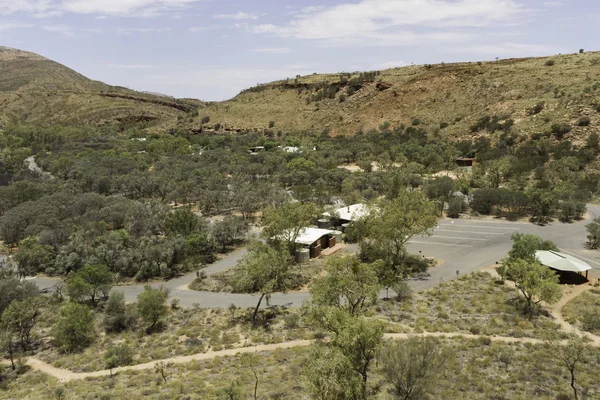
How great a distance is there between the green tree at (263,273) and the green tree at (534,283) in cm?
1251

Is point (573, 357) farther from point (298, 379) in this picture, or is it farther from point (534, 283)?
point (298, 379)

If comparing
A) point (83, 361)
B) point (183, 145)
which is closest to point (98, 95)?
point (183, 145)

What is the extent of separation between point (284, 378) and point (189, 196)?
111 feet

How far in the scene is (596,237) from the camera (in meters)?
31.0

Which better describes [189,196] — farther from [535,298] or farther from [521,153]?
[521,153]

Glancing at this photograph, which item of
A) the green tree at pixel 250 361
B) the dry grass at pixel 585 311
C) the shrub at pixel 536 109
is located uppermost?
the shrub at pixel 536 109

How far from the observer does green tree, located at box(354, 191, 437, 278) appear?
27938mm

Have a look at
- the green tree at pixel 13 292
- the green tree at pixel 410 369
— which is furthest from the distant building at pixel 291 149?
the green tree at pixel 410 369

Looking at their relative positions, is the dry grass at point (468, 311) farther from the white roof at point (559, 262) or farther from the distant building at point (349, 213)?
the distant building at point (349, 213)

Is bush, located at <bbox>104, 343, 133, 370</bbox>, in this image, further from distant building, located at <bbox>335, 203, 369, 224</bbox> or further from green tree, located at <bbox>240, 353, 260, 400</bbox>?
distant building, located at <bbox>335, 203, 369, 224</bbox>

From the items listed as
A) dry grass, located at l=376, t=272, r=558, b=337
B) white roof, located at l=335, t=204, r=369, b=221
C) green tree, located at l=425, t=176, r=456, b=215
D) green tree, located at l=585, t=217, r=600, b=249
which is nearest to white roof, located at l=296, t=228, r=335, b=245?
white roof, located at l=335, t=204, r=369, b=221

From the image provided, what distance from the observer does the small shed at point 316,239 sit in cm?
3206

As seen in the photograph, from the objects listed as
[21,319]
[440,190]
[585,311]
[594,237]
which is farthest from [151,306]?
[440,190]

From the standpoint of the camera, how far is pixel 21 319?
22031mm
